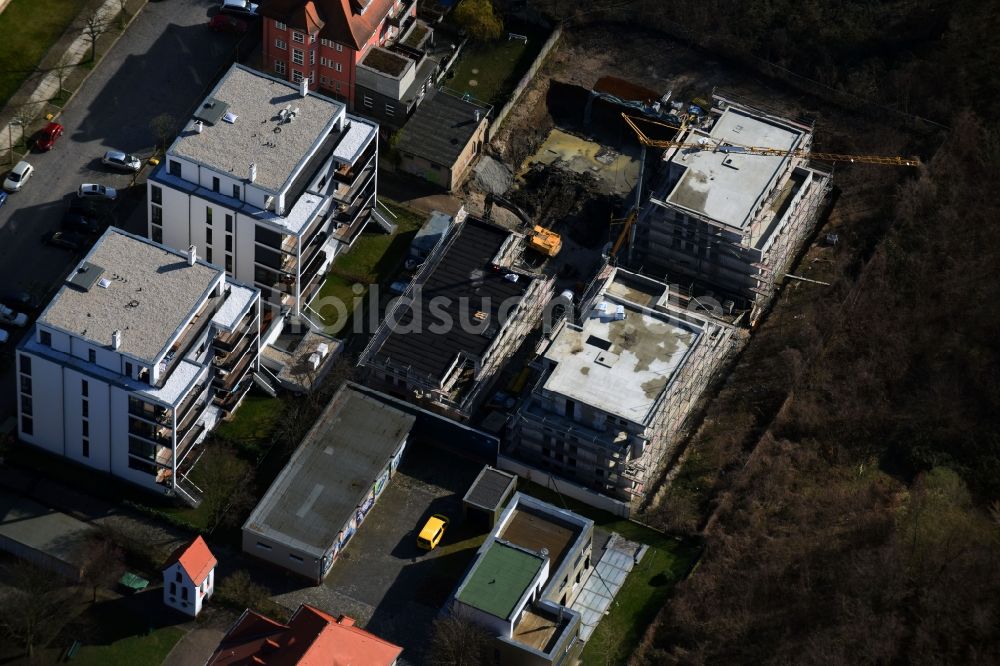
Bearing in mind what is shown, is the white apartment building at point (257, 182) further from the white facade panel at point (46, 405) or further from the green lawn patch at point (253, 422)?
the white facade panel at point (46, 405)

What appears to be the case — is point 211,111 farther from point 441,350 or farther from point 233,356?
point 441,350

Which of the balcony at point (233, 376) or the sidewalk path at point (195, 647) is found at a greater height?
the balcony at point (233, 376)

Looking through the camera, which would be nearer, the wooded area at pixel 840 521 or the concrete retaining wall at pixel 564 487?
the wooded area at pixel 840 521

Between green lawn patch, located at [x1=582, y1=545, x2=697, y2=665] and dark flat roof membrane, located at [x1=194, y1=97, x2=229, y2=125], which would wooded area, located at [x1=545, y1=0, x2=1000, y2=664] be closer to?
green lawn patch, located at [x1=582, y1=545, x2=697, y2=665]

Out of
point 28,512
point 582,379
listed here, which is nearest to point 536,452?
point 582,379

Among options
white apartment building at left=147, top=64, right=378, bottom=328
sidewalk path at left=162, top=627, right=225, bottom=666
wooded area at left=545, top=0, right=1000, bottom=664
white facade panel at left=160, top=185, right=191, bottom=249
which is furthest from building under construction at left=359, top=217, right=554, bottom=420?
sidewalk path at left=162, top=627, right=225, bottom=666

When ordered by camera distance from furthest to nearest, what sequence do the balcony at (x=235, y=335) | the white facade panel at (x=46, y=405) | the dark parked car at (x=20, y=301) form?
the dark parked car at (x=20, y=301), the balcony at (x=235, y=335), the white facade panel at (x=46, y=405)

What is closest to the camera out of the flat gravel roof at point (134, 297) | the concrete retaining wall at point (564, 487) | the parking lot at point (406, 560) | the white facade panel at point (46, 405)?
the flat gravel roof at point (134, 297)

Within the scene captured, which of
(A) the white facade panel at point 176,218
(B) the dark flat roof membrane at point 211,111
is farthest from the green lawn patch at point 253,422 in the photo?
(B) the dark flat roof membrane at point 211,111
